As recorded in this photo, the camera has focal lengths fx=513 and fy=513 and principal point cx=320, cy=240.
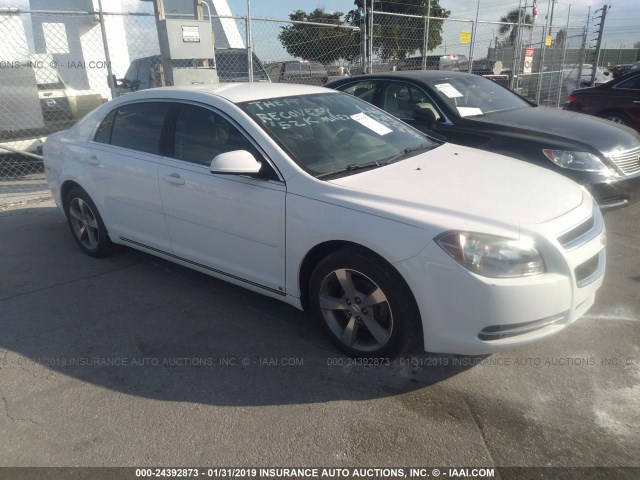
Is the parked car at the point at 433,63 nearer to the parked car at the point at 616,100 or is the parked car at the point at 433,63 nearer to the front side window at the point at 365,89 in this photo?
the parked car at the point at 616,100

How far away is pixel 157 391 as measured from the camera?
2.93m

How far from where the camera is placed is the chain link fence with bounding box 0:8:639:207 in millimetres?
7797

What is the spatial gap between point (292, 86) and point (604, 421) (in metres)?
3.20

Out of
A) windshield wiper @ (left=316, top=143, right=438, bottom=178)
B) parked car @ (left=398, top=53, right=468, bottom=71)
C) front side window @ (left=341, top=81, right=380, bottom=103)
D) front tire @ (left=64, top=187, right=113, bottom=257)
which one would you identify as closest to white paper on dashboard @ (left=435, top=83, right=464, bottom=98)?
front side window @ (left=341, top=81, right=380, bottom=103)

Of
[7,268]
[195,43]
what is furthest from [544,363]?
[195,43]

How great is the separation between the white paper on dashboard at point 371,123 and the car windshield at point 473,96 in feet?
6.52

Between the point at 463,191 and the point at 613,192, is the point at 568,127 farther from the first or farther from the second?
the point at 463,191

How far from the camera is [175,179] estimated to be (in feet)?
12.2

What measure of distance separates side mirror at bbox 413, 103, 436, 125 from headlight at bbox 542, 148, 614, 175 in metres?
1.32

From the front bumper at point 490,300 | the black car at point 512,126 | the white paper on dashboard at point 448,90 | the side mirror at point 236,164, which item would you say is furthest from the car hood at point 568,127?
the side mirror at point 236,164

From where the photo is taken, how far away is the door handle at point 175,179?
3.67 meters

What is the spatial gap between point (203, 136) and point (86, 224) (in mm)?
1882

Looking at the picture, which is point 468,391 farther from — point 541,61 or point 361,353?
point 541,61

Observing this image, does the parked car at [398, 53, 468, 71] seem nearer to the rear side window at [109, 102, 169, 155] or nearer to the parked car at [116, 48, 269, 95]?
the parked car at [116, 48, 269, 95]
